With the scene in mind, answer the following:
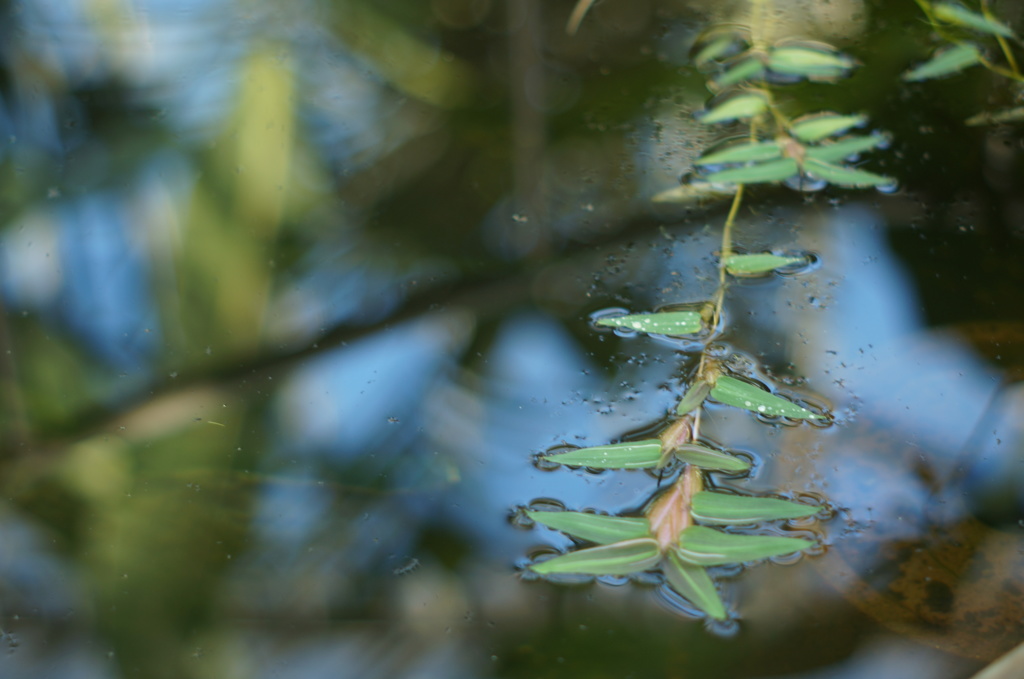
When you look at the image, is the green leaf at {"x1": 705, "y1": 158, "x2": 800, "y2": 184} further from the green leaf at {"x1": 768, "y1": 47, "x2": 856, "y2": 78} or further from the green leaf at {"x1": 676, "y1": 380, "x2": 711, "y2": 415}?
the green leaf at {"x1": 676, "y1": 380, "x2": 711, "y2": 415}

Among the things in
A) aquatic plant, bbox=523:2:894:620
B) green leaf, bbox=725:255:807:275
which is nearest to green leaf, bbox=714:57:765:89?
aquatic plant, bbox=523:2:894:620

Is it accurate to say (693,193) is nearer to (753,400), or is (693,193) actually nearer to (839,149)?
(839,149)

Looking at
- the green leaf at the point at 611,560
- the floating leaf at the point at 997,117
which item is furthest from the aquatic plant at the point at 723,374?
the floating leaf at the point at 997,117

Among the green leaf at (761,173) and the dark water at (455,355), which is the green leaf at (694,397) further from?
the green leaf at (761,173)

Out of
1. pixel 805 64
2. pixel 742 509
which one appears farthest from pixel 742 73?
pixel 742 509

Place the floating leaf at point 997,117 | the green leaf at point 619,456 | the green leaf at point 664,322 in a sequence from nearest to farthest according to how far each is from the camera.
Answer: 1. the green leaf at point 619,456
2. the green leaf at point 664,322
3. the floating leaf at point 997,117

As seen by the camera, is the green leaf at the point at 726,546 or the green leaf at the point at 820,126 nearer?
the green leaf at the point at 726,546
